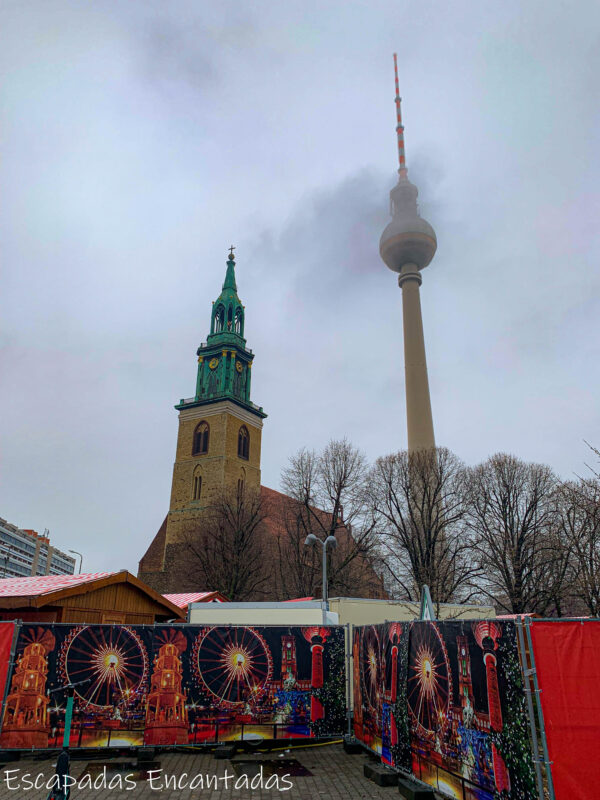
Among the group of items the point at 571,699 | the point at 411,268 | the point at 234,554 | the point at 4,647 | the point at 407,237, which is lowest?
the point at 571,699

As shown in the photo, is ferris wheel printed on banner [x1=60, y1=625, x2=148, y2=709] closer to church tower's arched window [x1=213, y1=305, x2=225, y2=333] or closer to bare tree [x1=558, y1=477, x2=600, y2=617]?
bare tree [x1=558, y1=477, x2=600, y2=617]

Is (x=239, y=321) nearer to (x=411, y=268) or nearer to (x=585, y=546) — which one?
(x=411, y=268)

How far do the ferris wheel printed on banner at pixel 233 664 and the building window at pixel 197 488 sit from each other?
4789 cm

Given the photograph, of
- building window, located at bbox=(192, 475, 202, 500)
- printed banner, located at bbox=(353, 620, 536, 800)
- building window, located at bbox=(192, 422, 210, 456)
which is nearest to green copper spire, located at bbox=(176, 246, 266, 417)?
building window, located at bbox=(192, 422, 210, 456)

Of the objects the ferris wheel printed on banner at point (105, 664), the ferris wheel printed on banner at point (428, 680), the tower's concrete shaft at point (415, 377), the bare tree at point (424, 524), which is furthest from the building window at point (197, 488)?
the ferris wheel printed on banner at point (428, 680)

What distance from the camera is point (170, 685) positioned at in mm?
10961

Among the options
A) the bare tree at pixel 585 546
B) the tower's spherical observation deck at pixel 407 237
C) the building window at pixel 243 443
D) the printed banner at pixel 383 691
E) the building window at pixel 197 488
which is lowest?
the printed banner at pixel 383 691

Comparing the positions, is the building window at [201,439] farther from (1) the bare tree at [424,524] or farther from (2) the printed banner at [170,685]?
(2) the printed banner at [170,685]

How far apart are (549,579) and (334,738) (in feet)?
73.9

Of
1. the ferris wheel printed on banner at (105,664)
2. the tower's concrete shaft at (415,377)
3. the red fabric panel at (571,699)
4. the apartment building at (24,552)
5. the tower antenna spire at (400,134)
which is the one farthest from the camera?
the apartment building at (24,552)

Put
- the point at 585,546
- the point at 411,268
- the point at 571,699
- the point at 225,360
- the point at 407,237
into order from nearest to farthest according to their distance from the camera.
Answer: the point at 571,699, the point at 585,546, the point at 225,360, the point at 411,268, the point at 407,237

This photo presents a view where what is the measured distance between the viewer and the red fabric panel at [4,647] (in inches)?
409

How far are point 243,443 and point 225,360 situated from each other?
983cm

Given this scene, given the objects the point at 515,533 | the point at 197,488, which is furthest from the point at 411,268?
the point at 515,533
